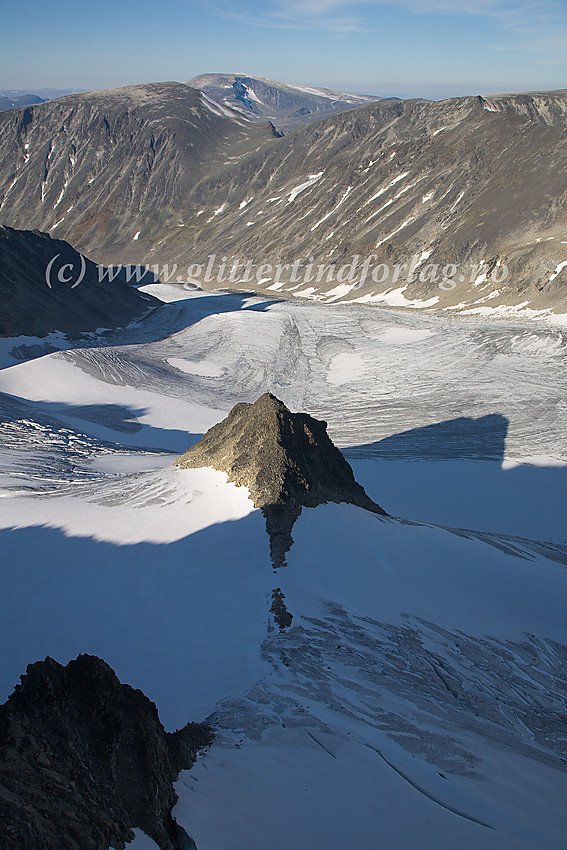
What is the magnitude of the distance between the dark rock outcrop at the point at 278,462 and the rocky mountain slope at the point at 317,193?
1181 inches

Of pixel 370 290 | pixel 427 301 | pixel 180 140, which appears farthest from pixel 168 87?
pixel 427 301

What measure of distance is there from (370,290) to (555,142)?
2026 centimetres

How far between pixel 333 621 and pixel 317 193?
68.5 metres

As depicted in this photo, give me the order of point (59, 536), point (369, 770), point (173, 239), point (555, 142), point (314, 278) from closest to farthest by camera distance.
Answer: point (369, 770) < point (59, 536) < point (555, 142) < point (314, 278) < point (173, 239)

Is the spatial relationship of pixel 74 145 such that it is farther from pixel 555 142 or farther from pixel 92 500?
pixel 92 500

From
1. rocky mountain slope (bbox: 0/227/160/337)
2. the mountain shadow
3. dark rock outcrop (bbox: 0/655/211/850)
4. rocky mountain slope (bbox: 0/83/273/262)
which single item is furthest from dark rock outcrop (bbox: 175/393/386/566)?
rocky mountain slope (bbox: 0/83/273/262)

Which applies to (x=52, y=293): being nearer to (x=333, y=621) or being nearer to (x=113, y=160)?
(x=333, y=621)

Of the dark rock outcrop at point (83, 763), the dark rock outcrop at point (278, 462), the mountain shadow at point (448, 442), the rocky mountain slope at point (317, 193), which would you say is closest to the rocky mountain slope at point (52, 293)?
the rocky mountain slope at point (317, 193)

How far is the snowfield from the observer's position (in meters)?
6.58

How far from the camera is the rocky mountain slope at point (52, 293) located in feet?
124

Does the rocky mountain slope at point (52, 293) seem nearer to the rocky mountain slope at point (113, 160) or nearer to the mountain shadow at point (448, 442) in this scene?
the mountain shadow at point (448, 442)

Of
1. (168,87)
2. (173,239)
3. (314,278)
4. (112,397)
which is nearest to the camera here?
(112,397)

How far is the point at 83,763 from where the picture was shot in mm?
5664

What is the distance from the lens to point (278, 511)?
12.7 m
